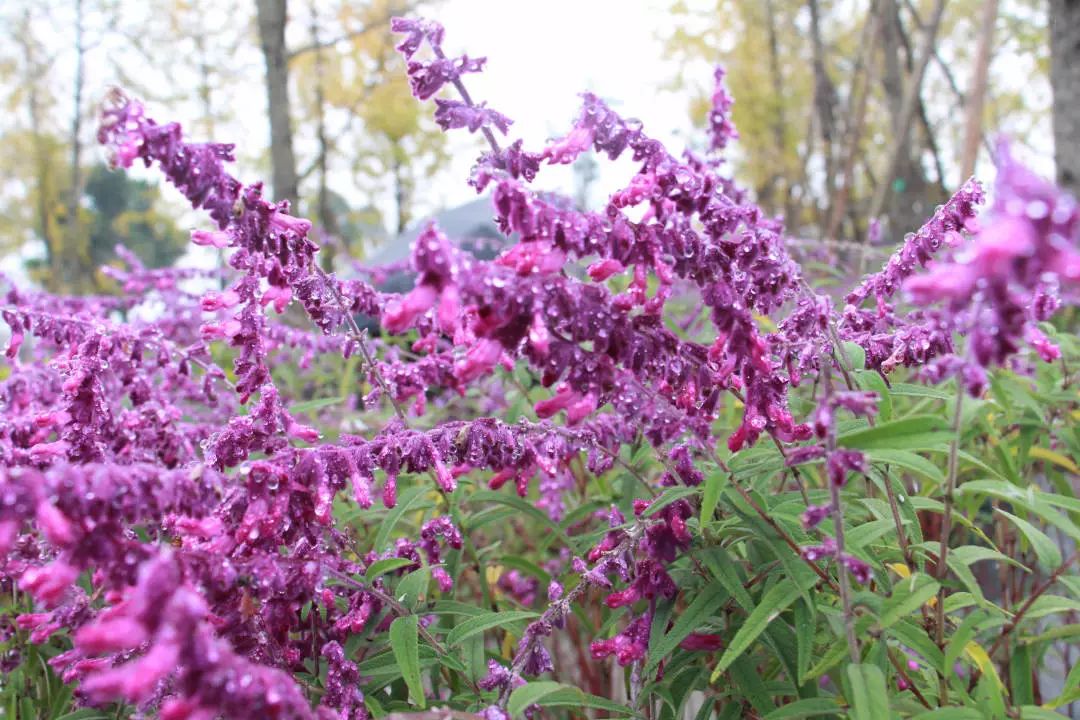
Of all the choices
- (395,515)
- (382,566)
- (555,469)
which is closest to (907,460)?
(555,469)

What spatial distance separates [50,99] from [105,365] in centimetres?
2116

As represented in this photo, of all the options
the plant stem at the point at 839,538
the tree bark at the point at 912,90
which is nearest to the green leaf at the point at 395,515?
the plant stem at the point at 839,538

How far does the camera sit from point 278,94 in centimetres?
682

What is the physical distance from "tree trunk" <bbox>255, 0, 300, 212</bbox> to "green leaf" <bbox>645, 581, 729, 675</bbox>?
5951mm

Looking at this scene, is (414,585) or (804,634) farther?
(414,585)

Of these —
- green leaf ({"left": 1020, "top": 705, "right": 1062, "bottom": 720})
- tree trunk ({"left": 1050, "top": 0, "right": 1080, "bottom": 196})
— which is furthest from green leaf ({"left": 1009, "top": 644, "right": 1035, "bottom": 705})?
tree trunk ({"left": 1050, "top": 0, "right": 1080, "bottom": 196})

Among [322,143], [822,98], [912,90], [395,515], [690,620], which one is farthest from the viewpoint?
[322,143]

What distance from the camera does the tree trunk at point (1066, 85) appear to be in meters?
5.62

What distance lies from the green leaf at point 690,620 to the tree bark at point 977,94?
255 cm

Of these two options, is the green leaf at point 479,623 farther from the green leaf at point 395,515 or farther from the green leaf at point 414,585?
the green leaf at point 395,515

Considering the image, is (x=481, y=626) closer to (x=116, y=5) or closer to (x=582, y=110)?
(x=582, y=110)

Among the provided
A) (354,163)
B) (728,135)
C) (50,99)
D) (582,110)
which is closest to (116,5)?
(50,99)

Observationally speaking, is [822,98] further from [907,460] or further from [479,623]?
[479,623]

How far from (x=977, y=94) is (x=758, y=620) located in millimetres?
3163
